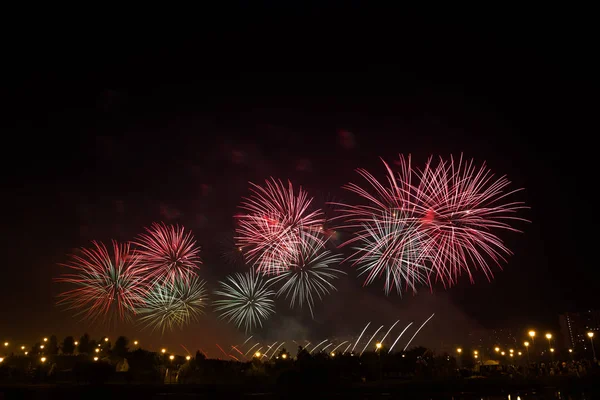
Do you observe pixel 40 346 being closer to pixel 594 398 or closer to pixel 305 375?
pixel 305 375

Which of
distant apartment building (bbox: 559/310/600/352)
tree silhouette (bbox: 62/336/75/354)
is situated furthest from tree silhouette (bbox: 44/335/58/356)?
distant apartment building (bbox: 559/310/600/352)

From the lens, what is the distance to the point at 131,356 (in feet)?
173

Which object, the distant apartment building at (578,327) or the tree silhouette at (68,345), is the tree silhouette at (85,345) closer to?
the tree silhouette at (68,345)

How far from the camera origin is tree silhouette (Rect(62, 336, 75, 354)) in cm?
8625

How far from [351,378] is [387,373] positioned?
9.99 metres

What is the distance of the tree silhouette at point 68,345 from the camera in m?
86.2

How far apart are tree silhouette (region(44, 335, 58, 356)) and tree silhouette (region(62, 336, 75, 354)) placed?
178cm

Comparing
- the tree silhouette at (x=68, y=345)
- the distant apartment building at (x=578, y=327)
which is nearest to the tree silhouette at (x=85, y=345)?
the tree silhouette at (x=68, y=345)

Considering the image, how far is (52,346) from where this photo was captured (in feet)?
289

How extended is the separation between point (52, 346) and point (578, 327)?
129 m

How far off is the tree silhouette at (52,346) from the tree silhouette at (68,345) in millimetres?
1782

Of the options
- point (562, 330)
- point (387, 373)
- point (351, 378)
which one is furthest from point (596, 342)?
point (351, 378)

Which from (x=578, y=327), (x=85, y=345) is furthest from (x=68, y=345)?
(x=578, y=327)

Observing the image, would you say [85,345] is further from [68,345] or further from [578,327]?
[578,327]
